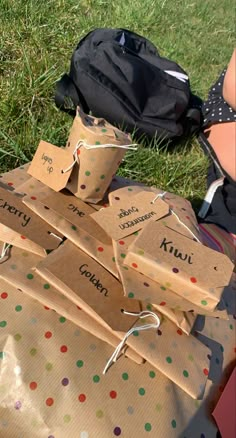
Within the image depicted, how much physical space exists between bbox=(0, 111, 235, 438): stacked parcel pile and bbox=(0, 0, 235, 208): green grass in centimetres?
54

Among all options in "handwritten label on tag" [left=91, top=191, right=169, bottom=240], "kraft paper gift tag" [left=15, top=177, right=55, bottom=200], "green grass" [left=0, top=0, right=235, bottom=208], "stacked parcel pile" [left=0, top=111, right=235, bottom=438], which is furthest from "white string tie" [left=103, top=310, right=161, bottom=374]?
"green grass" [left=0, top=0, right=235, bottom=208]

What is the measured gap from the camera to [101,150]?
753 millimetres

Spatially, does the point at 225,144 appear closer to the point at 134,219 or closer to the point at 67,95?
the point at 67,95

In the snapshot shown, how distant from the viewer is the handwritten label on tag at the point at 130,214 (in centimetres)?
74

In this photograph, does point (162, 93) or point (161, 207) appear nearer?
point (161, 207)

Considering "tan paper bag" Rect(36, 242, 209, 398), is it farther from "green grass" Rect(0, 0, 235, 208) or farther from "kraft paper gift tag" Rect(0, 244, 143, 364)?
"green grass" Rect(0, 0, 235, 208)

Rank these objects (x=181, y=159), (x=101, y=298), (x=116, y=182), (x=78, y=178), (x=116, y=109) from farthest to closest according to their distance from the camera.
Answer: (x=181, y=159) < (x=116, y=109) < (x=116, y=182) < (x=78, y=178) < (x=101, y=298)

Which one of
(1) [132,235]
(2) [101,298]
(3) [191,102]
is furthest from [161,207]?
(3) [191,102]

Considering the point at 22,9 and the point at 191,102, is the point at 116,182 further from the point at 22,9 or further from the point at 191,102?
the point at 22,9

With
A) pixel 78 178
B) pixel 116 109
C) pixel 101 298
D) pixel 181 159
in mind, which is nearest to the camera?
pixel 101 298

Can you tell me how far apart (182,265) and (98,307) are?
13cm

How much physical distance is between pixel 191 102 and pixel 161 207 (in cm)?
95

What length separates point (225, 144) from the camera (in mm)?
1475

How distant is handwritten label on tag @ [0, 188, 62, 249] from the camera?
0.69 meters
